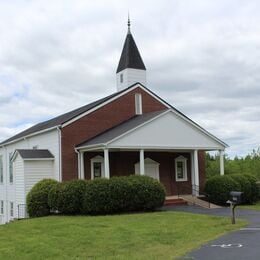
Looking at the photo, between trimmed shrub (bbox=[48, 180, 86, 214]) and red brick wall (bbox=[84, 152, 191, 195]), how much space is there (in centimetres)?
553

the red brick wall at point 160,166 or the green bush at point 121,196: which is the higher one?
the red brick wall at point 160,166

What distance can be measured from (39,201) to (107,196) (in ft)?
14.0

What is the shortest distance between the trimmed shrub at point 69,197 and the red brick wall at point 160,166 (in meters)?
5.53

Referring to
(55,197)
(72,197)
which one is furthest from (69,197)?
(55,197)

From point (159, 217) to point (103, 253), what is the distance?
8322 mm

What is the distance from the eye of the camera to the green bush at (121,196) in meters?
23.7

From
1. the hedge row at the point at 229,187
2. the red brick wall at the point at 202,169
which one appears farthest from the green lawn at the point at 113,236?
the red brick wall at the point at 202,169

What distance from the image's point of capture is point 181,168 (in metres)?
33.6

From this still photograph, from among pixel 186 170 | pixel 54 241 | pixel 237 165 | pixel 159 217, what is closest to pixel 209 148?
pixel 186 170

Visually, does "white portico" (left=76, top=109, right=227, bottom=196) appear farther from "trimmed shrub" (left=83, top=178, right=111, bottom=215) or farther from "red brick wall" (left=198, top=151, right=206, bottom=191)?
"trimmed shrub" (left=83, top=178, right=111, bottom=215)

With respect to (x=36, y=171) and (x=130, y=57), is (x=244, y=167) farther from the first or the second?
(x=36, y=171)

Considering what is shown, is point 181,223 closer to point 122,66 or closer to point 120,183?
point 120,183

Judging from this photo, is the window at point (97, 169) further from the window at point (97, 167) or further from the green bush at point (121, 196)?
the green bush at point (121, 196)

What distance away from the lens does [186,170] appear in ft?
110
